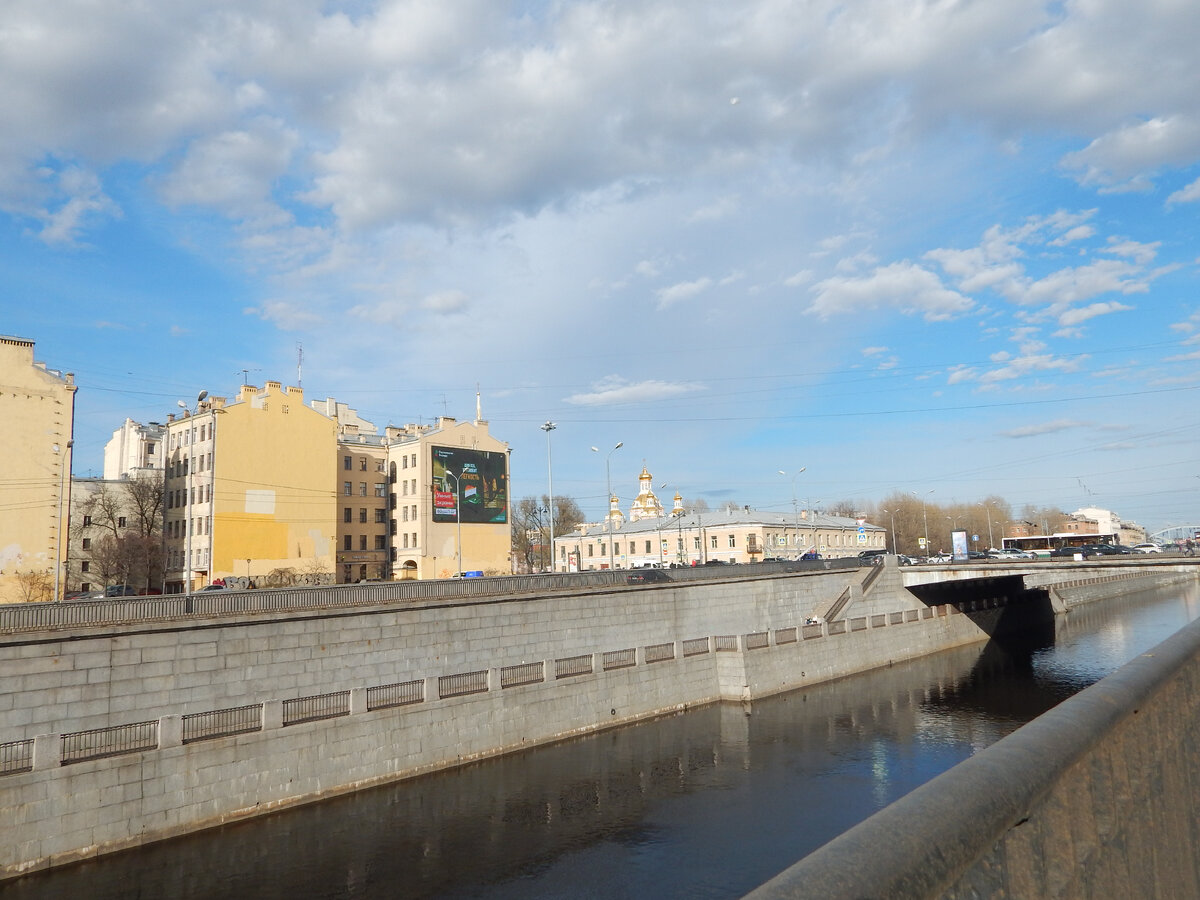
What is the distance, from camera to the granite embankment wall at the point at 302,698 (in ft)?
70.3

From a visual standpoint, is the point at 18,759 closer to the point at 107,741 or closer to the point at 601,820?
the point at 107,741

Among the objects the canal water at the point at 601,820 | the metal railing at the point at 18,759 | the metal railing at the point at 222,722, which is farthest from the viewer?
the metal railing at the point at 222,722

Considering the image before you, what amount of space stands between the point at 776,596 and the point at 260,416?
4372cm

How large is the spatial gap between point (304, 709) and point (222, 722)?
2.87m

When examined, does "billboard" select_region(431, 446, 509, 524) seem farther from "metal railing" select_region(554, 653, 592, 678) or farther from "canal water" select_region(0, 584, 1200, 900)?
"canal water" select_region(0, 584, 1200, 900)

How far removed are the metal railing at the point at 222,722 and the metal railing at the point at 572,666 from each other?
12.5 m

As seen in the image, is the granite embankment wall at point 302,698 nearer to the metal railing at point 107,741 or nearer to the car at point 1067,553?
the metal railing at point 107,741

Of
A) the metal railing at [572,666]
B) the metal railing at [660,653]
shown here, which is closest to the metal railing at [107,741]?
the metal railing at [572,666]

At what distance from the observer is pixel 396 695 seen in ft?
96.8

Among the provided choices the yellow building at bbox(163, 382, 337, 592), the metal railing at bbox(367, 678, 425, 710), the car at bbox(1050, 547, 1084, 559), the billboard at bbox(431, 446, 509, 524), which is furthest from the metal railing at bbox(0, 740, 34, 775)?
the car at bbox(1050, 547, 1084, 559)

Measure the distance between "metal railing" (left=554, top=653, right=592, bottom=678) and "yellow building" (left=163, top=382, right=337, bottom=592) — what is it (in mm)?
34991

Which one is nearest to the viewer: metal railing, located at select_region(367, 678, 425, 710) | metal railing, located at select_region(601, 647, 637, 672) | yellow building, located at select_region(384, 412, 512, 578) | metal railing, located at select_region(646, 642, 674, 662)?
metal railing, located at select_region(367, 678, 425, 710)

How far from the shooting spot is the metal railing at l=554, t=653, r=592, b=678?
Result: 114 feet

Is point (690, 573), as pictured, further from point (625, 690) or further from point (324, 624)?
point (324, 624)
